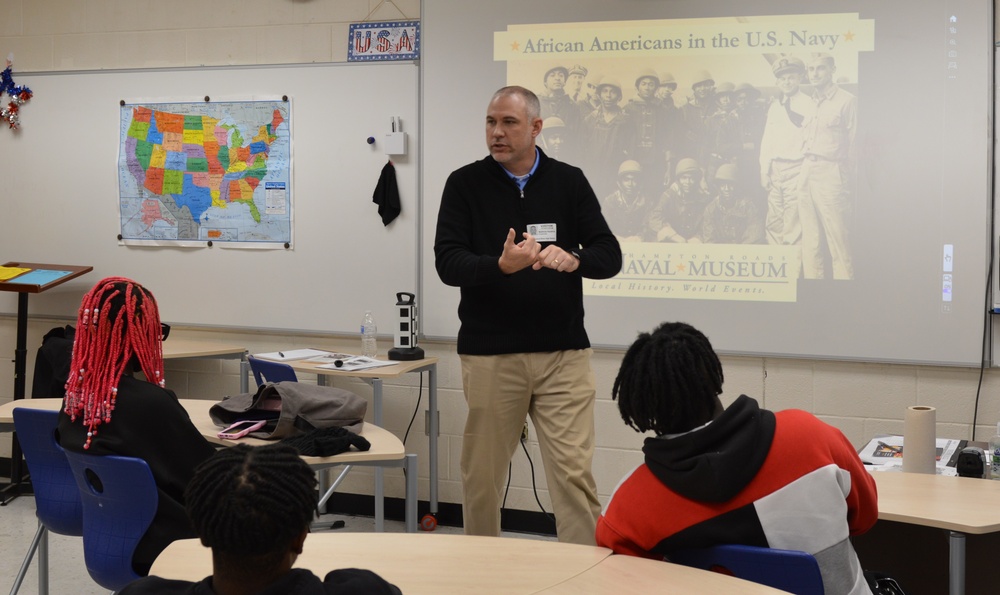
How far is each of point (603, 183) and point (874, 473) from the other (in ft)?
6.98

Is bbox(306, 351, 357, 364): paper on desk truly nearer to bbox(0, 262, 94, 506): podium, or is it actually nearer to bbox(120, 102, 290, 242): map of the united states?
bbox(120, 102, 290, 242): map of the united states

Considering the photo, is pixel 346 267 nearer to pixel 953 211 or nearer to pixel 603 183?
pixel 603 183

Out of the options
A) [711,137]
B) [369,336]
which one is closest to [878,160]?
[711,137]

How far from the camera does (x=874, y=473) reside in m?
2.46

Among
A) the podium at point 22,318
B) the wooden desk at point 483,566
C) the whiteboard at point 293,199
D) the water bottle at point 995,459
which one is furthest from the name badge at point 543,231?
the podium at point 22,318

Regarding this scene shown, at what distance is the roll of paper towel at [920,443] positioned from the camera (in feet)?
8.13

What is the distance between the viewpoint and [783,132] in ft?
13.2

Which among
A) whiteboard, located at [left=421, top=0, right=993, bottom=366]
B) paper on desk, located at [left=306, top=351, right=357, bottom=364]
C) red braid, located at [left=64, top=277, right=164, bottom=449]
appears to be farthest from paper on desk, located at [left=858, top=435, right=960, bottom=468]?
paper on desk, located at [left=306, top=351, right=357, bottom=364]

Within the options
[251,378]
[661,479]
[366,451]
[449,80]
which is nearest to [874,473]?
[661,479]

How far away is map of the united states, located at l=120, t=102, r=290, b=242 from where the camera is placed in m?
4.81

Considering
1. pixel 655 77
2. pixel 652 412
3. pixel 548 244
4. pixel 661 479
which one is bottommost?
pixel 661 479

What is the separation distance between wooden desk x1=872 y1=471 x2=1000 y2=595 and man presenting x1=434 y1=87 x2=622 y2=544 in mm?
952

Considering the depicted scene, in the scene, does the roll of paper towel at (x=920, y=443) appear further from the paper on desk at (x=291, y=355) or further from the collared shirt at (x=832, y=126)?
the paper on desk at (x=291, y=355)

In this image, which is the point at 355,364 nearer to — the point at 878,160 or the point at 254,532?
the point at 878,160
